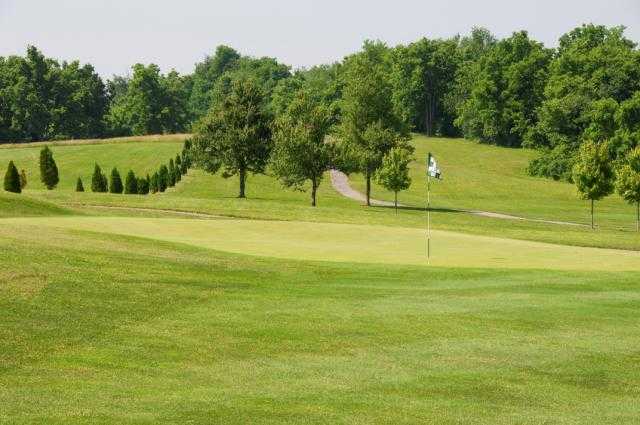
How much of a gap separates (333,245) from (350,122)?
5613 centimetres

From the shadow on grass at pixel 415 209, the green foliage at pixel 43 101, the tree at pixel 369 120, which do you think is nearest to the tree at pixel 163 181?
the tree at pixel 369 120

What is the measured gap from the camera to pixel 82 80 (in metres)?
175

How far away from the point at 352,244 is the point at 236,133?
48483 millimetres

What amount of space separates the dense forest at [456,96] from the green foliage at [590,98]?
144 mm

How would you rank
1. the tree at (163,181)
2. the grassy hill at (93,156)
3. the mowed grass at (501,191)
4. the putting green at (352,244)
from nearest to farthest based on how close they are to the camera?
the putting green at (352,244) < the tree at (163,181) < the mowed grass at (501,191) < the grassy hill at (93,156)

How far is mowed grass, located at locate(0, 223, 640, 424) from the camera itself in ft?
51.1

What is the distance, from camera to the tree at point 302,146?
278ft

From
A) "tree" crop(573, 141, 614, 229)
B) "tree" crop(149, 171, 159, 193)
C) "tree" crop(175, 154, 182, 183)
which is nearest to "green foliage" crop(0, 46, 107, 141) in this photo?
"tree" crop(175, 154, 182, 183)

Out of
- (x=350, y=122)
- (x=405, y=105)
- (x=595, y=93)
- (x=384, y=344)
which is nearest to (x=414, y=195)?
(x=350, y=122)

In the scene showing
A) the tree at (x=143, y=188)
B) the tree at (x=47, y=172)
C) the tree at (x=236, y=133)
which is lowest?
the tree at (x=143, y=188)

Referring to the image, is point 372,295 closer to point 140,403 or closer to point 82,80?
point 140,403

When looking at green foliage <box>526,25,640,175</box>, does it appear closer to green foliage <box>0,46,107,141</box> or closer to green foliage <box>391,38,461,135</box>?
green foliage <box>391,38,461,135</box>

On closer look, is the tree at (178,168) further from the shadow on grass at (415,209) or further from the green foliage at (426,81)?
the green foliage at (426,81)

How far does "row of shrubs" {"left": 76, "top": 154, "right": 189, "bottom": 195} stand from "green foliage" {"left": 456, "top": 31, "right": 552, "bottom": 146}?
62985 mm
